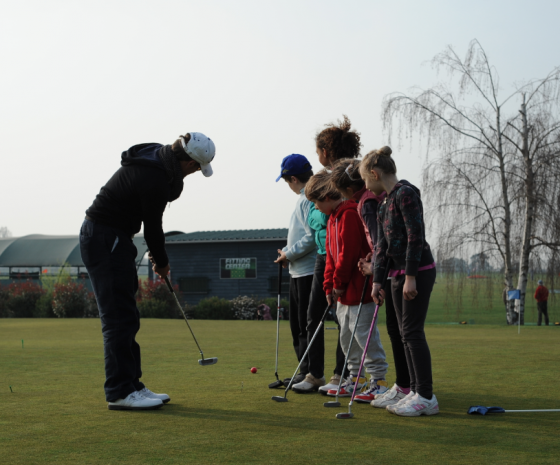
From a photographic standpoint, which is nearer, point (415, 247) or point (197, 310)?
point (415, 247)

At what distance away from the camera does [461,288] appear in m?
17.8

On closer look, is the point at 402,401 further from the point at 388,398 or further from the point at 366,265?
the point at 366,265

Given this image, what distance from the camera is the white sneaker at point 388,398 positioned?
457 centimetres

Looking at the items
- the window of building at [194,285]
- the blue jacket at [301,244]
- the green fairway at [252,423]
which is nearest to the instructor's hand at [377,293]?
the green fairway at [252,423]

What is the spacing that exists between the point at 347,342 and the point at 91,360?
162 inches

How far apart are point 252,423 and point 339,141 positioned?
2.50m

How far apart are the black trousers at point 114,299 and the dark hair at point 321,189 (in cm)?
137

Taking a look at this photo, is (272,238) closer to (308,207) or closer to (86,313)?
(86,313)

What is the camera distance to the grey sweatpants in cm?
485

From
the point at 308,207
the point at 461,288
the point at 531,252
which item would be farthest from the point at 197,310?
the point at 308,207

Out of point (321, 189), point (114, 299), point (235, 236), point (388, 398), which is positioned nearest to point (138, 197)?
point (114, 299)

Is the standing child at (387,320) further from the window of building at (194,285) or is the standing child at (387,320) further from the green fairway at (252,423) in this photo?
the window of building at (194,285)

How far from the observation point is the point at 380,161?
4434 millimetres

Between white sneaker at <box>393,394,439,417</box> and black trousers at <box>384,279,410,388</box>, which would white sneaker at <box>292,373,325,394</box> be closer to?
black trousers at <box>384,279,410,388</box>
